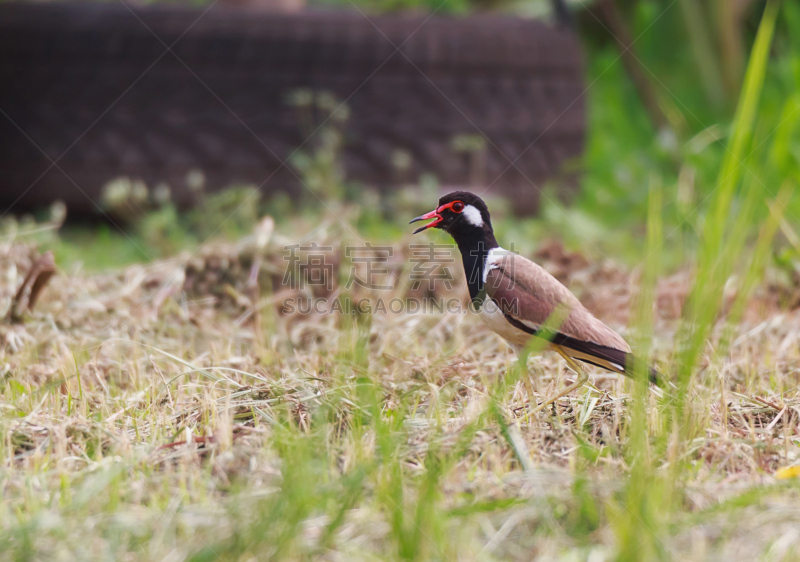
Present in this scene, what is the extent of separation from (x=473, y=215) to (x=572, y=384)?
2.15ft

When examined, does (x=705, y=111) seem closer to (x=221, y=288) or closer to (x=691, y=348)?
(x=221, y=288)

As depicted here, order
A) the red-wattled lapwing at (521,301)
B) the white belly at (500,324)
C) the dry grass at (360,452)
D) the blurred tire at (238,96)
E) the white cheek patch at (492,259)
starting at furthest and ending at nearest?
the blurred tire at (238,96)
the white cheek patch at (492,259)
the white belly at (500,324)
the red-wattled lapwing at (521,301)
the dry grass at (360,452)

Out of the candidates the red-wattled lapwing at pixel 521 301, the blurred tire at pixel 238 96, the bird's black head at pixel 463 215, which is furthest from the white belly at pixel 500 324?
the blurred tire at pixel 238 96

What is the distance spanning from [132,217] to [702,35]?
15.0ft

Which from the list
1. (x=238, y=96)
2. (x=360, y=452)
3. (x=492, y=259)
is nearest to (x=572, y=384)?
(x=492, y=259)

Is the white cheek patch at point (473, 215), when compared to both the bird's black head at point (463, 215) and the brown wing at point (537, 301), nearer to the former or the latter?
the bird's black head at point (463, 215)

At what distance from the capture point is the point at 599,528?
4.40 ft

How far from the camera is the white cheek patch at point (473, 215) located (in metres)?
2.54

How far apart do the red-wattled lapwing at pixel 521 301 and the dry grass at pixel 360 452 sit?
0.11m

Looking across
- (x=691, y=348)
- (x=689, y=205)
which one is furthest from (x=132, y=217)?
(x=691, y=348)

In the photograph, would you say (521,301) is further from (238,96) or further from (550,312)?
(238,96)

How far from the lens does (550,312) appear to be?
2264 mm

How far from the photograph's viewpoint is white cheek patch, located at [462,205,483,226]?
8.33ft

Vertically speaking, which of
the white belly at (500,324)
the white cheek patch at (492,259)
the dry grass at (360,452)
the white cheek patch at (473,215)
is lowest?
the dry grass at (360,452)
